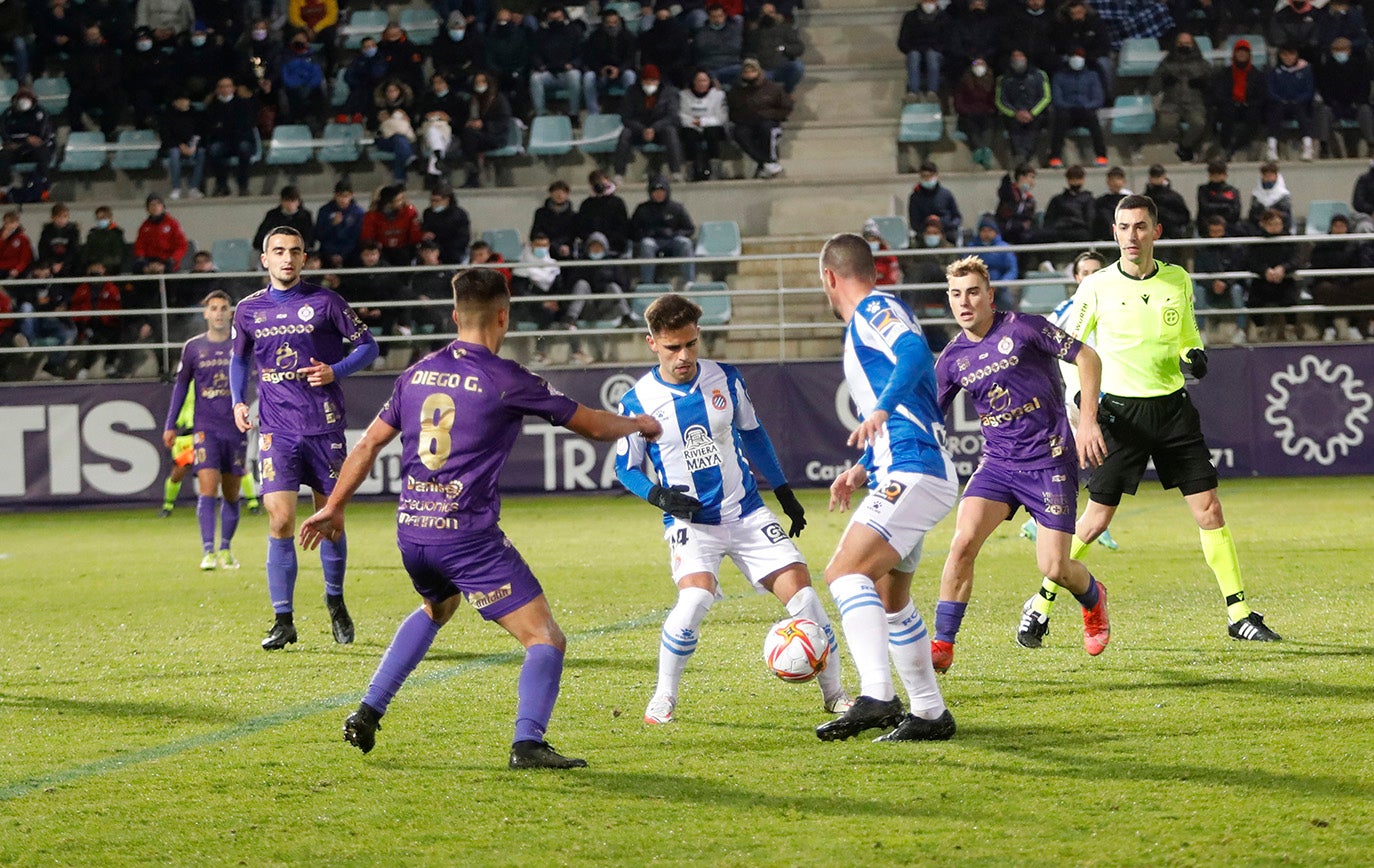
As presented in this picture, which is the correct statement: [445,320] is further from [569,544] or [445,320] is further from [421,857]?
[421,857]

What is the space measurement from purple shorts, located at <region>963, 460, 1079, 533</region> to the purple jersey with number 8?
267 centimetres

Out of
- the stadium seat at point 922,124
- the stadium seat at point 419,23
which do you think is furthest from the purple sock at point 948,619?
the stadium seat at point 419,23

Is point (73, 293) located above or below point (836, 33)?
below

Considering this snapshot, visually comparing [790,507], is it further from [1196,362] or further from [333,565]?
[333,565]

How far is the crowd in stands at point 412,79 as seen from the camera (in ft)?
76.7

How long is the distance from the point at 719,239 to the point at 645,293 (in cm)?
240

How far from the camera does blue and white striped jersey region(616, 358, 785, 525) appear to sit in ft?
21.9

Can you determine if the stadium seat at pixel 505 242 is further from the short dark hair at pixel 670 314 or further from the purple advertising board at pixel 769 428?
the short dark hair at pixel 670 314

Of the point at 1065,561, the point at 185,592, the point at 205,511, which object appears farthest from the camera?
the point at 205,511

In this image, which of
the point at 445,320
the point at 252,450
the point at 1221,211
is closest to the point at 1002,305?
the point at 1221,211

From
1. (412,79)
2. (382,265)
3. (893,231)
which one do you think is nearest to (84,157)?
(412,79)

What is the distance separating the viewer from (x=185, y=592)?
1192 cm

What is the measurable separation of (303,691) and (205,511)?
21.1 feet

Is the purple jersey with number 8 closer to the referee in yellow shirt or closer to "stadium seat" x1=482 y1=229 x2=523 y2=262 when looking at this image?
the referee in yellow shirt
